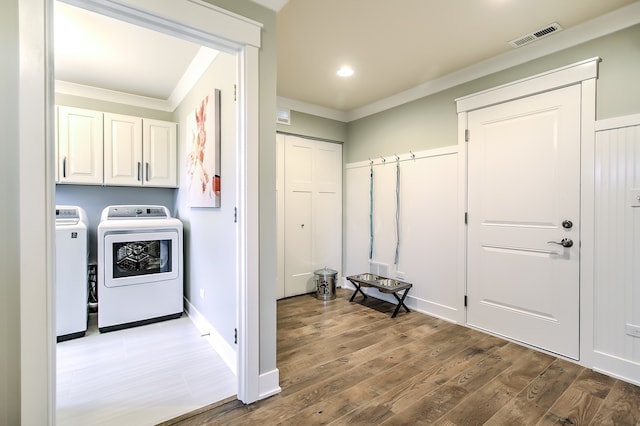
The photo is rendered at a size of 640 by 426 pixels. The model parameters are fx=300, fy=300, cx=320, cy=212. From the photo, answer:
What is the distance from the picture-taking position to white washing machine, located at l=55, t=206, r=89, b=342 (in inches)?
105

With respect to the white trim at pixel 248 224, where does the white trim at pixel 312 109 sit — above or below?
above

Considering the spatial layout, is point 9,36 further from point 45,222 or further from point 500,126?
point 500,126

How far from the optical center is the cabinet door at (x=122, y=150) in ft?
10.9

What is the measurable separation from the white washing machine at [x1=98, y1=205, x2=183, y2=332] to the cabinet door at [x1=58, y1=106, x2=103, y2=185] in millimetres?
456

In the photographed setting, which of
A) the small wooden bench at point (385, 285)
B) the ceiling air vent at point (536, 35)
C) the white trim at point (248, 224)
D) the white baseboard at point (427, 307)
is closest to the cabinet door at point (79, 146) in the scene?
the white trim at point (248, 224)

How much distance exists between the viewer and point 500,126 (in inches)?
107

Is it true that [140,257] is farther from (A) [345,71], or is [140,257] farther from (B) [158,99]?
(A) [345,71]

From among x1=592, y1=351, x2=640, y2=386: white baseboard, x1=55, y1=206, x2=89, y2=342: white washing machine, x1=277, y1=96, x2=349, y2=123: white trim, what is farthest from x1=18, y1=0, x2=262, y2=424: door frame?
x1=592, y1=351, x2=640, y2=386: white baseboard

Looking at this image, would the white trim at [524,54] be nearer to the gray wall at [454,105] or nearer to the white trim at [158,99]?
the gray wall at [454,105]

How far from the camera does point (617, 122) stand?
209cm

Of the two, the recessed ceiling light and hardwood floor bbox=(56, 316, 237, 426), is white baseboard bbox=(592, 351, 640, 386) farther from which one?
the recessed ceiling light

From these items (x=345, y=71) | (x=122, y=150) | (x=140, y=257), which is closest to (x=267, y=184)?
(x=345, y=71)

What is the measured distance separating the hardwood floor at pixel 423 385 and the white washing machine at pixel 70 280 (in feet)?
5.75

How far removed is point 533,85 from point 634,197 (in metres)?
1.12
